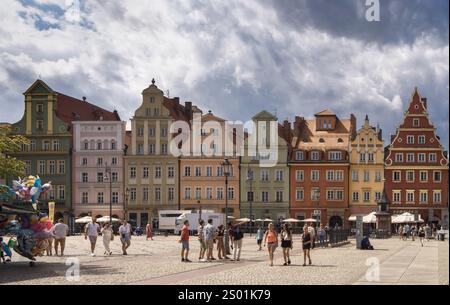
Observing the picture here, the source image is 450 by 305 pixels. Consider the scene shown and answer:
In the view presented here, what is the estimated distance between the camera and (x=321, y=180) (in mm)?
77500

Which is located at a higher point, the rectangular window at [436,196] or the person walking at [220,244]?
the rectangular window at [436,196]

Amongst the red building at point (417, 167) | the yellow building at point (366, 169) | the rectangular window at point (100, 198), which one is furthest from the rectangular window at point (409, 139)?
the rectangular window at point (100, 198)

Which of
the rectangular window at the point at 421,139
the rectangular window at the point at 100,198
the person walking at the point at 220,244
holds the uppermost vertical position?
the rectangular window at the point at 421,139

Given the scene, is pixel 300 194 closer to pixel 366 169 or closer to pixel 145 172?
pixel 366 169

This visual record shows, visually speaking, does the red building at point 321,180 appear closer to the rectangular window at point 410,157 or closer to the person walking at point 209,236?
the rectangular window at point 410,157

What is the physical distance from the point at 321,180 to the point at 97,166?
20.3 meters

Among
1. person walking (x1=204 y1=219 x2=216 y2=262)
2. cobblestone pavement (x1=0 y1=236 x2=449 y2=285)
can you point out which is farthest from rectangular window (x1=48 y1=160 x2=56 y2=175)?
person walking (x1=204 y1=219 x2=216 y2=262)

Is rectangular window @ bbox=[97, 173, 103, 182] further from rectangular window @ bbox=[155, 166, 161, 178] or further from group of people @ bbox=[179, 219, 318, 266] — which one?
group of people @ bbox=[179, 219, 318, 266]

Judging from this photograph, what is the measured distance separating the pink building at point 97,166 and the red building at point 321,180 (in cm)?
1566

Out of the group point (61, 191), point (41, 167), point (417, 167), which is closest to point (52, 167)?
point (41, 167)

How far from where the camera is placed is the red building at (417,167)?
7481 centimetres
